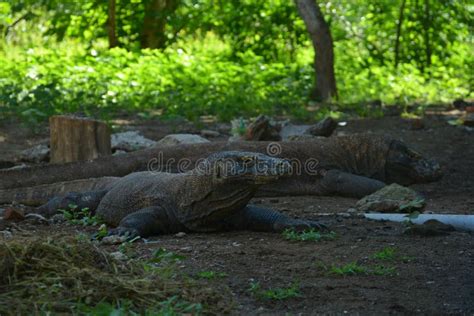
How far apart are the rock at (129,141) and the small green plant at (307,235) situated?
3.88m

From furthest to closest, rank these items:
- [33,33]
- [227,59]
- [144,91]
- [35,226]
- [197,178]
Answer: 1. [33,33]
2. [227,59]
3. [144,91]
4. [35,226]
5. [197,178]

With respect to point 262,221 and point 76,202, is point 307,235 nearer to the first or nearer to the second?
point 262,221

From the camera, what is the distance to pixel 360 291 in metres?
3.89

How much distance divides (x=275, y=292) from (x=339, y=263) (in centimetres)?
69

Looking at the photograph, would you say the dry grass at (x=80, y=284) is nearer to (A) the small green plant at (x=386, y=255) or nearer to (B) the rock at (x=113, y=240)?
(A) the small green plant at (x=386, y=255)

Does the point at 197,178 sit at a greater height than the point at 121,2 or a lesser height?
lesser

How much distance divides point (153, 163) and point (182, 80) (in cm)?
490

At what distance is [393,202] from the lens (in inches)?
243

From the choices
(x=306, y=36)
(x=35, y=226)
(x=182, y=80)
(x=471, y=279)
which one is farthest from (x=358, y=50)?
(x=471, y=279)

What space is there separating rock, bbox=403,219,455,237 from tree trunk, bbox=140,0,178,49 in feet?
36.1

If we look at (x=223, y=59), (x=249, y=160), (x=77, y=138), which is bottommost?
(x=77, y=138)

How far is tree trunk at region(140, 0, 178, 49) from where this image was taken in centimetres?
1578

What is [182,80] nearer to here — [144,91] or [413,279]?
[144,91]

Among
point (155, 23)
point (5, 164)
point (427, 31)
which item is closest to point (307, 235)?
point (5, 164)
